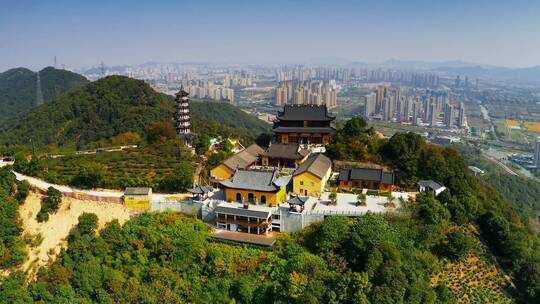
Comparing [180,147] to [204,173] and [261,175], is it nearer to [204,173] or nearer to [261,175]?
[204,173]

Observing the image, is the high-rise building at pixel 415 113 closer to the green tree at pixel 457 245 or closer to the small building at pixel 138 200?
the green tree at pixel 457 245

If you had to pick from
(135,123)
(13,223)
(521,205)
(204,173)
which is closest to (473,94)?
(521,205)

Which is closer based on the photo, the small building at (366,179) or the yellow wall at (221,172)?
the small building at (366,179)

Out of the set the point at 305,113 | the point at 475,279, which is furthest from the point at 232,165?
the point at 475,279

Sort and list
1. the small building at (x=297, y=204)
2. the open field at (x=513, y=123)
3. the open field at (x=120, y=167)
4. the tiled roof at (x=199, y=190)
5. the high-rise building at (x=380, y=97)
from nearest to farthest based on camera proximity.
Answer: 1. the small building at (x=297, y=204)
2. the tiled roof at (x=199, y=190)
3. the open field at (x=120, y=167)
4. the open field at (x=513, y=123)
5. the high-rise building at (x=380, y=97)

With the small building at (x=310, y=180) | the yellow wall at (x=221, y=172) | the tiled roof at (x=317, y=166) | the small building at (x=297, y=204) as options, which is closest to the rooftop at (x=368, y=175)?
the tiled roof at (x=317, y=166)

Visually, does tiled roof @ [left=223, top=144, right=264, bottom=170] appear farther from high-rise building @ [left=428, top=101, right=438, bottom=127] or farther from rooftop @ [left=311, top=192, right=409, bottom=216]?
high-rise building @ [left=428, top=101, right=438, bottom=127]
